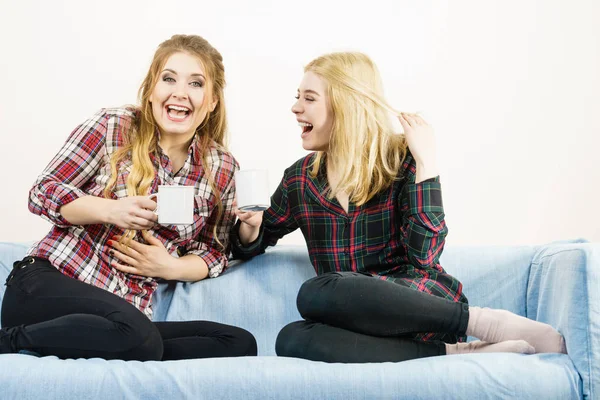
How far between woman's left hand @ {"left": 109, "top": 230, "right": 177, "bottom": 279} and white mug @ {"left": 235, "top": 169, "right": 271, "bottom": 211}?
36 cm

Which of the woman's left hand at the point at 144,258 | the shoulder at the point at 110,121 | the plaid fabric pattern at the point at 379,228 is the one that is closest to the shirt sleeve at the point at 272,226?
the plaid fabric pattern at the point at 379,228

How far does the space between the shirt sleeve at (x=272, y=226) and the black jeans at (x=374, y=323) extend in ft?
1.58

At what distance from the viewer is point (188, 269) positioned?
83.5 inches

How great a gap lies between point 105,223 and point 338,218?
26.2 inches

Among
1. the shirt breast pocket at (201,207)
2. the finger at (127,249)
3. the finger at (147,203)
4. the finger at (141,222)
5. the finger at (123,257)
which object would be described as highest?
the finger at (147,203)

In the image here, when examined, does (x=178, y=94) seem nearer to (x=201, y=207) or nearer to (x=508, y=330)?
(x=201, y=207)

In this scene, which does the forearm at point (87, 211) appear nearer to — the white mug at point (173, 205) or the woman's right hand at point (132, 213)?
the woman's right hand at point (132, 213)

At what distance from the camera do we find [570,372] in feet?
5.28

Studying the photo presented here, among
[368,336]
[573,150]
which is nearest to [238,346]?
[368,336]

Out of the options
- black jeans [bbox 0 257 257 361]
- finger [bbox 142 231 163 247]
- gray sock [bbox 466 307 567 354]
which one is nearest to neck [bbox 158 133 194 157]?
finger [bbox 142 231 163 247]

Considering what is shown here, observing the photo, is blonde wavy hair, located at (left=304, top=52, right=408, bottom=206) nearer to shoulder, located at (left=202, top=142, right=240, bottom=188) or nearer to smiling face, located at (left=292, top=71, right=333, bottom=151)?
smiling face, located at (left=292, top=71, right=333, bottom=151)

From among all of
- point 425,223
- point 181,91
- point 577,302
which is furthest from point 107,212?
point 577,302

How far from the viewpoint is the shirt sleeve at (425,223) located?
1870 mm

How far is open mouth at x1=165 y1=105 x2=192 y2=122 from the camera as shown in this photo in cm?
211
